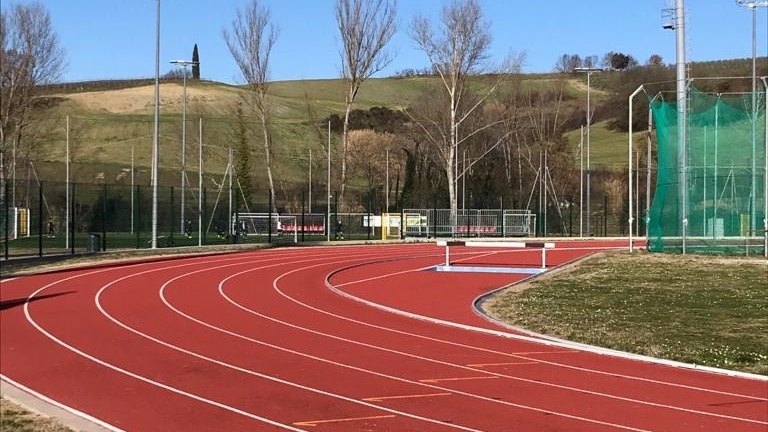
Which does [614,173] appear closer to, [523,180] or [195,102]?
[523,180]

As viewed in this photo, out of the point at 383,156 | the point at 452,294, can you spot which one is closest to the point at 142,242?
the point at 452,294

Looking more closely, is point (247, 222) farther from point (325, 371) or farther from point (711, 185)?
point (325, 371)

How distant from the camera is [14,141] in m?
47.5

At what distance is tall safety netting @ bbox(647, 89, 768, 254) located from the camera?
2561 centimetres

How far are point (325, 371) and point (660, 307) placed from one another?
832cm

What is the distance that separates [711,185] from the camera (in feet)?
85.3

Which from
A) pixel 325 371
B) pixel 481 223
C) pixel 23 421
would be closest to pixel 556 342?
pixel 325 371

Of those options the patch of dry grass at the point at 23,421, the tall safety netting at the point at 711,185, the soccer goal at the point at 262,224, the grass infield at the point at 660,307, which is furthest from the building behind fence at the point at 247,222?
the patch of dry grass at the point at 23,421

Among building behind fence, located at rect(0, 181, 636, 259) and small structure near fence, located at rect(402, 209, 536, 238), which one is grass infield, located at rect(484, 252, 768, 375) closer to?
building behind fence, located at rect(0, 181, 636, 259)

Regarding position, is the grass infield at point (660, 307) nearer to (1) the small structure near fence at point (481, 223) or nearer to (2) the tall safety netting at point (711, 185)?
(2) the tall safety netting at point (711, 185)

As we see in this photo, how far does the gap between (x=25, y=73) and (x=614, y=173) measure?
50462 millimetres

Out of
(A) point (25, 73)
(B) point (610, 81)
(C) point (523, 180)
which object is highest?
(B) point (610, 81)

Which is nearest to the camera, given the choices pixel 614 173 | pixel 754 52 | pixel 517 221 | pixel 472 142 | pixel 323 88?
pixel 754 52

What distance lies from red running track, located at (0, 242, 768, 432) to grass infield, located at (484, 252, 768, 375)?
78 cm
